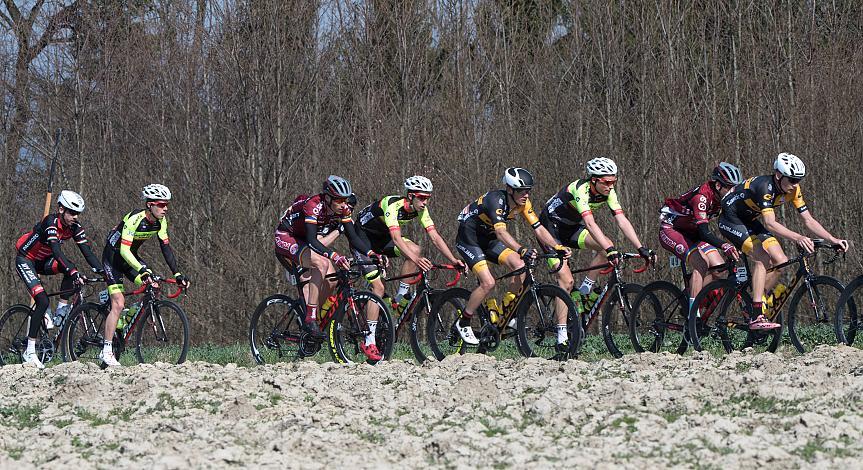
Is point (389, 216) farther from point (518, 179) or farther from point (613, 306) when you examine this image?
point (613, 306)

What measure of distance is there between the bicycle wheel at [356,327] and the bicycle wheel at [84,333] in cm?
299

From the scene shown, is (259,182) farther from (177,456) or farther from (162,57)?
(177,456)

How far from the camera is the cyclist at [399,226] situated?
41.9 feet

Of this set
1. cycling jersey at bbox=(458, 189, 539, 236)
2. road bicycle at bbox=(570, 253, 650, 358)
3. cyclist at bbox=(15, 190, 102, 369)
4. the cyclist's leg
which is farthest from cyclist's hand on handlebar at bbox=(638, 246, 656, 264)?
the cyclist's leg

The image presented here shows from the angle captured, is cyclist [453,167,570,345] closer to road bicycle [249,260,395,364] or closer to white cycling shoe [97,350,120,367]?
road bicycle [249,260,395,364]

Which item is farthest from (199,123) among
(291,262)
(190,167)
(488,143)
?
(291,262)

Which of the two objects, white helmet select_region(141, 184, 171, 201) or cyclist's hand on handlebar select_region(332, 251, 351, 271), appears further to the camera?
white helmet select_region(141, 184, 171, 201)

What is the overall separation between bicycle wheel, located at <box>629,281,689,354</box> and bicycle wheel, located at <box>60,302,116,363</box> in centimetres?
601

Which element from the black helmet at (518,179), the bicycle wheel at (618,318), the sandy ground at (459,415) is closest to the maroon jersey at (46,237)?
the sandy ground at (459,415)

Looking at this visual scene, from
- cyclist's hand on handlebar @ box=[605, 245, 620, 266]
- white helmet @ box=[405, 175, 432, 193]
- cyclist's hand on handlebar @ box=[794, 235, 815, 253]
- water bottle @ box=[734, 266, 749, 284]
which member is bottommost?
water bottle @ box=[734, 266, 749, 284]

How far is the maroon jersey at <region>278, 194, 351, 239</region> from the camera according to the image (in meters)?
12.9

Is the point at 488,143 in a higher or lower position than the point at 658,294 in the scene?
higher

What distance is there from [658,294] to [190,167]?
13.2 m

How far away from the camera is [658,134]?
Answer: 2120cm
